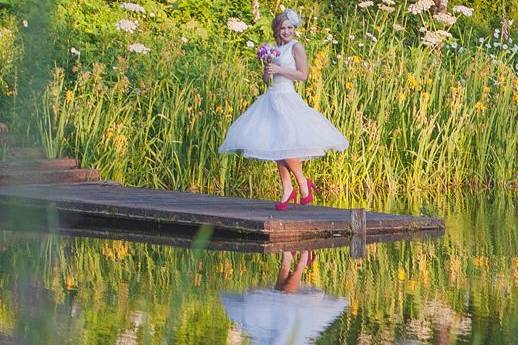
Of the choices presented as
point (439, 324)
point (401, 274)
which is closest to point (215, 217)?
point (401, 274)

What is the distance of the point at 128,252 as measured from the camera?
9.68 meters

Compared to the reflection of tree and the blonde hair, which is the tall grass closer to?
the blonde hair

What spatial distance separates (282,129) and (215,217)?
0.93 m

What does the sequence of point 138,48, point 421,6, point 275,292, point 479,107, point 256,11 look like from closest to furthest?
point 275,292 → point 138,48 → point 479,107 → point 421,6 → point 256,11

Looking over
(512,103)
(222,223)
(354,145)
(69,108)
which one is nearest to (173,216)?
(222,223)

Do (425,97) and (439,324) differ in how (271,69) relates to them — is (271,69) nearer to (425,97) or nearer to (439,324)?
(439,324)

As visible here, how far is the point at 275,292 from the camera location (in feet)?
26.2

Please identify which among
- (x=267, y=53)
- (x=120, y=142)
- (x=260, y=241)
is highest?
(x=267, y=53)

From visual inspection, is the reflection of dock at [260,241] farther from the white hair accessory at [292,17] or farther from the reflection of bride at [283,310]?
the white hair accessory at [292,17]

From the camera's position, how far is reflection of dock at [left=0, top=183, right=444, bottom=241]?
10.3 metres

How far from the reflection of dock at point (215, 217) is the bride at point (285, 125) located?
43 cm

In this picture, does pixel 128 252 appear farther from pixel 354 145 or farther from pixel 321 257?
pixel 354 145

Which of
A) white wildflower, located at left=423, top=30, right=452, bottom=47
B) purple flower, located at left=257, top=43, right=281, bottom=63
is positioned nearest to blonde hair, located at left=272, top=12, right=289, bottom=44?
purple flower, located at left=257, top=43, right=281, bottom=63

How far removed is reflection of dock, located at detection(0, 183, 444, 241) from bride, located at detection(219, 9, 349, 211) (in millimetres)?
428
